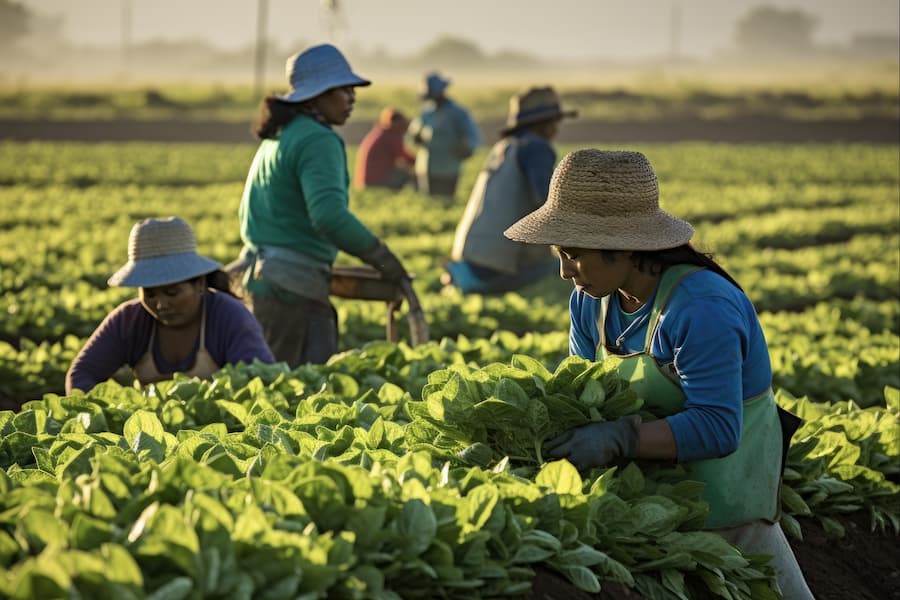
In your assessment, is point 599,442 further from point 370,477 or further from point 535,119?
point 535,119

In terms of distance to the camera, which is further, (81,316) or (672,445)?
(81,316)

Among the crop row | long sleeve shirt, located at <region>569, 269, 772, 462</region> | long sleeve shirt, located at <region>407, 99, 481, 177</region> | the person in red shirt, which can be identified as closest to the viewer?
the crop row

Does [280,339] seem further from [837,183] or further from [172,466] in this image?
[837,183]

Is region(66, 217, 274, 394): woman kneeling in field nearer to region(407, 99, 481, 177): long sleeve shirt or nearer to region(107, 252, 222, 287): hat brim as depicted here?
region(107, 252, 222, 287): hat brim

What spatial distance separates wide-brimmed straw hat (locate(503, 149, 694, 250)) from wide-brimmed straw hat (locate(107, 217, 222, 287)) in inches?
86.5

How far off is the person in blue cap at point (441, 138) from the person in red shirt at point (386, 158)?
1.68 feet

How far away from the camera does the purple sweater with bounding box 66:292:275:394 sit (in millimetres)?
5281

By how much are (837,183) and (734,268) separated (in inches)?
512

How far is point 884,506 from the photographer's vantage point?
4.76 metres

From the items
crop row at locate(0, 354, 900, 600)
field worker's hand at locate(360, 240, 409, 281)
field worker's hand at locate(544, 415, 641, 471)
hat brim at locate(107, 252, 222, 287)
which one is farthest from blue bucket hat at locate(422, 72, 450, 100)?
field worker's hand at locate(544, 415, 641, 471)

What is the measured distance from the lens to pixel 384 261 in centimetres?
650

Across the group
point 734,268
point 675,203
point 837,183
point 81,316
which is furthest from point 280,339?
point 837,183

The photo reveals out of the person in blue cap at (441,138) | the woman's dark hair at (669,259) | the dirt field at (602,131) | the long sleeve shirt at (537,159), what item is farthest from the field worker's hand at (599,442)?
the dirt field at (602,131)

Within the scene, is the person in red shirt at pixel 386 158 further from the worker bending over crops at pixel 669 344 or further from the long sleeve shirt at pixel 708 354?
the long sleeve shirt at pixel 708 354
